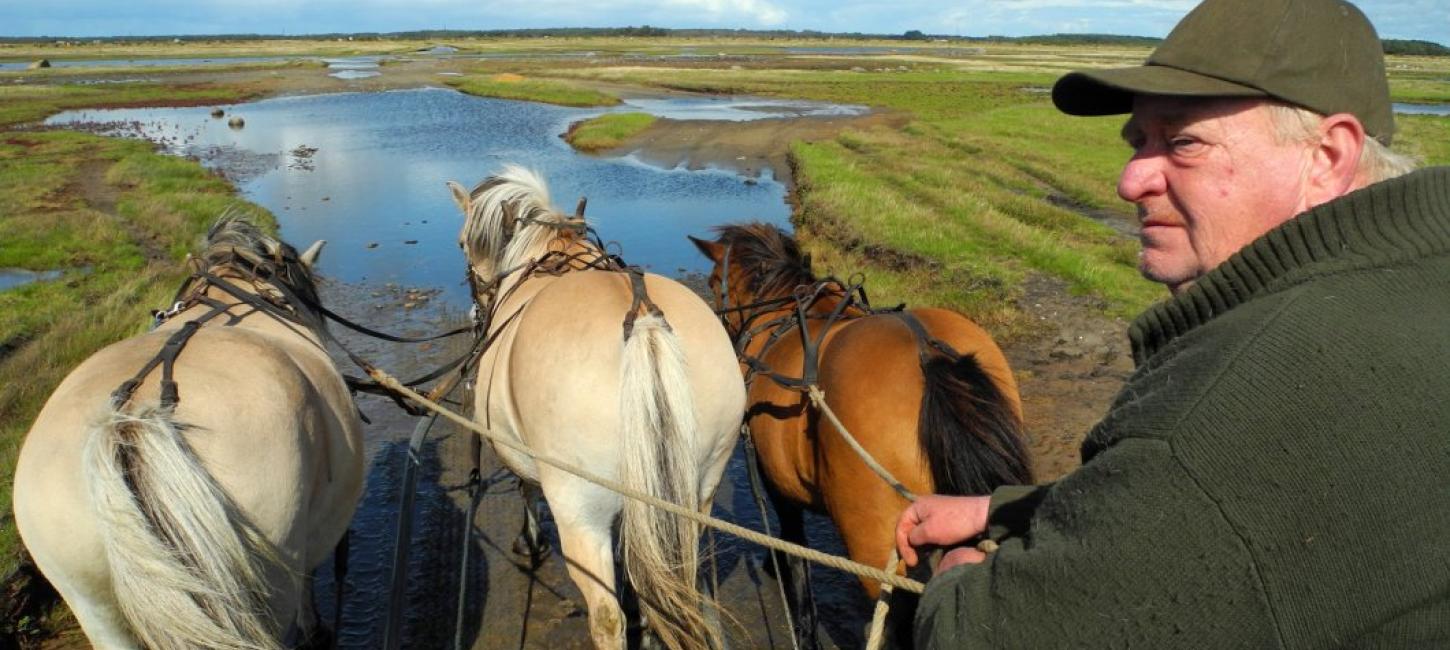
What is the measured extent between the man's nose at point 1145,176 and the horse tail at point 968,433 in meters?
1.77

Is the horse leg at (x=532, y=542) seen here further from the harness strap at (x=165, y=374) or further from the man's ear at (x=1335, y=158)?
the man's ear at (x=1335, y=158)

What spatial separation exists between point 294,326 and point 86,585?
5.87 feet

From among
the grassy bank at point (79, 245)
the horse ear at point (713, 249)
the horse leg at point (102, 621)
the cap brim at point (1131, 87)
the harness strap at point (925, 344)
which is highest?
the cap brim at point (1131, 87)

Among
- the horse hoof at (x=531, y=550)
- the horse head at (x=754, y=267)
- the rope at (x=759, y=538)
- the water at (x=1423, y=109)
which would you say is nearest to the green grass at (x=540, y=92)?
the water at (x=1423, y=109)

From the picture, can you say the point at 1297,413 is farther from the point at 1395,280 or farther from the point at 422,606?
the point at 422,606

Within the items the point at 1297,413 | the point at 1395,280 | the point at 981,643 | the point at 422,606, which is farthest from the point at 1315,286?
the point at 422,606

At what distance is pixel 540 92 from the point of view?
48906mm

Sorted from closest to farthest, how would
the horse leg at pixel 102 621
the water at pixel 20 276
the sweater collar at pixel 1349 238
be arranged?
the sweater collar at pixel 1349 238, the horse leg at pixel 102 621, the water at pixel 20 276

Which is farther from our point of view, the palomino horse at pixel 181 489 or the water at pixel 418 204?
the water at pixel 418 204

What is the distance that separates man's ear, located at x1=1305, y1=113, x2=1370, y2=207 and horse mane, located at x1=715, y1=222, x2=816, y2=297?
392 centimetres

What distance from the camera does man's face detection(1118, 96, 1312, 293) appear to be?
138 centimetres

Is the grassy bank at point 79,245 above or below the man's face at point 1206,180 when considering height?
below

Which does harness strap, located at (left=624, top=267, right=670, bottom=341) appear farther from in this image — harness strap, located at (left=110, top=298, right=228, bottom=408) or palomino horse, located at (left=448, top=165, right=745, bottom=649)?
harness strap, located at (left=110, top=298, right=228, bottom=408)

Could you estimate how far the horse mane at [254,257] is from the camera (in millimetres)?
4637
